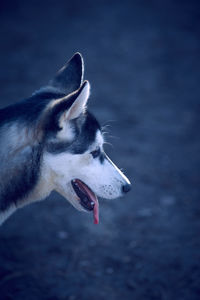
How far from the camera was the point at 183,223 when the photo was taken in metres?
4.60

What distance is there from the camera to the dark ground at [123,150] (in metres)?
3.82

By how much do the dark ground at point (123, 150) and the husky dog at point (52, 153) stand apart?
1.25 m

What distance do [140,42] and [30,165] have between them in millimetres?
8006

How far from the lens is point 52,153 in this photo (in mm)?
2705

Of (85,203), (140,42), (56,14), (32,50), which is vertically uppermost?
(56,14)

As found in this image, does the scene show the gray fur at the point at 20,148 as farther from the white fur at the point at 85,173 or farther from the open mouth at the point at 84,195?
the open mouth at the point at 84,195

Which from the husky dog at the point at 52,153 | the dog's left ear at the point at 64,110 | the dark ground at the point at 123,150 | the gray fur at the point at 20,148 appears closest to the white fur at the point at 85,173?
the husky dog at the point at 52,153

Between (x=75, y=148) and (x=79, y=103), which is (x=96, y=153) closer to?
(x=75, y=148)

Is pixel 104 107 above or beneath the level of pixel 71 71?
above

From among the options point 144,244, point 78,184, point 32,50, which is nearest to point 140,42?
point 32,50

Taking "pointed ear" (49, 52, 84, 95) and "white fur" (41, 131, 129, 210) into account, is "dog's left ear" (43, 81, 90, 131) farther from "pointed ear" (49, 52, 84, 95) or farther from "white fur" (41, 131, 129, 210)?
"pointed ear" (49, 52, 84, 95)

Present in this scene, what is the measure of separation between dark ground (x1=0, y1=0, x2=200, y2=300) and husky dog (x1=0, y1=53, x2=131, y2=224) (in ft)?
4.11

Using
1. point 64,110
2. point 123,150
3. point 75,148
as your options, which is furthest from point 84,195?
point 123,150

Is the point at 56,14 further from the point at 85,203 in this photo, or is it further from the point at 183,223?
the point at 85,203
